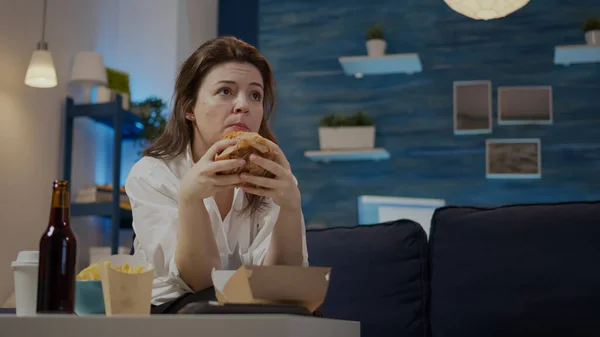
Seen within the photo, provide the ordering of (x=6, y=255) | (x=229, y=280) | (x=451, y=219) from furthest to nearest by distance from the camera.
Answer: (x=6, y=255) < (x=451, y=219) < (x=229, y=280)

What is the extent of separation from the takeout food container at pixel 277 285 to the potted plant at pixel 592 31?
14.4ft

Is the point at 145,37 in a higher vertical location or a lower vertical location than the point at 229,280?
higher

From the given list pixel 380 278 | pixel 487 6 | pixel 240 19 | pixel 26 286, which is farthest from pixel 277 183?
pixel 240 19

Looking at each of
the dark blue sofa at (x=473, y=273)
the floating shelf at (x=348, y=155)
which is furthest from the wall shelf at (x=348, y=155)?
the dark blue sofa at (x=473, y=273)

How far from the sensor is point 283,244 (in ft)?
5.76

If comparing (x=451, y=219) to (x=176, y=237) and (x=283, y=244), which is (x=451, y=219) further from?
(x=176, y=237)

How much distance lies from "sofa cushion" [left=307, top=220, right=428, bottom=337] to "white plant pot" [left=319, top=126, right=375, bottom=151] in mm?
2984

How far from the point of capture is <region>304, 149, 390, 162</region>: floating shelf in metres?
5.26

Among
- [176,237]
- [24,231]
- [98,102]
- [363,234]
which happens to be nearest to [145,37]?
[98,102]

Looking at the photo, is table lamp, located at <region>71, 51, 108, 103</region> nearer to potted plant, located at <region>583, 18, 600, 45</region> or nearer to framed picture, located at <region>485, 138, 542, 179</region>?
framed picture, located at <region>485, 138, 542, 179</region>

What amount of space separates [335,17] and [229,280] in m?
4.70

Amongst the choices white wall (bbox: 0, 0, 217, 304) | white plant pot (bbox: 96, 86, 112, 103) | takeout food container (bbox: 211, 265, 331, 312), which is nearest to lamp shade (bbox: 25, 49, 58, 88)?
white wall (bbox: 0, 0, 217, 304)

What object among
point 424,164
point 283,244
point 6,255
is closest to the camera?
point 283,244

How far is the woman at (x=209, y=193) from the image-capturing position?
1611 mm
